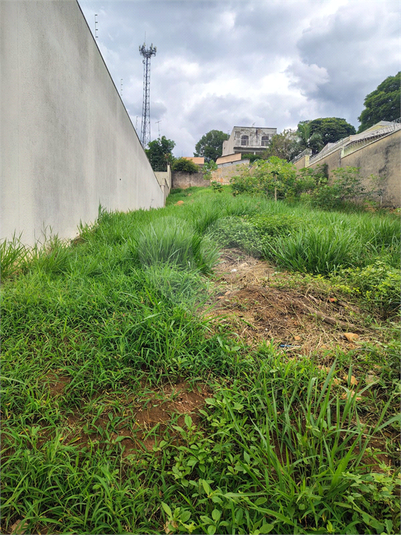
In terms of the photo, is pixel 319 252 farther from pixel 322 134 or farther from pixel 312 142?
pixel 322 134

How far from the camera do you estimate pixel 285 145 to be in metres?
24.8

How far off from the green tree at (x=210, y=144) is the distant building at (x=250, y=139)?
75.9 inches

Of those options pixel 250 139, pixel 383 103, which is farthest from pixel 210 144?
pixel 383 103

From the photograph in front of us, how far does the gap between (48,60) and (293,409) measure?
3.53m

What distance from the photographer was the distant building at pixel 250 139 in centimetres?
3512

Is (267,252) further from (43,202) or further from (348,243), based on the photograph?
(43,202)

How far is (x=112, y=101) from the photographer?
4.98 meters

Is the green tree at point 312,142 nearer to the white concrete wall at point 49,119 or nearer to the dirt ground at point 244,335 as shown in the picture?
the white concrete wall at point 49,119

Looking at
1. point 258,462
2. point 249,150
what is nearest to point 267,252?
point 258,462

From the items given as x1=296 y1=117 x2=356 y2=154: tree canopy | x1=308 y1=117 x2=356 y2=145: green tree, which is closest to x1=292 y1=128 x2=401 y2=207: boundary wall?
x1=296 y1=117 x2=356 y2=154: tree canopy

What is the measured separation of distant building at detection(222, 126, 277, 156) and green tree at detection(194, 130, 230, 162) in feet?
6.33

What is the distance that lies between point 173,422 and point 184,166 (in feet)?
78.2

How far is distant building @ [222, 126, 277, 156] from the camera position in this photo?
35125 mm

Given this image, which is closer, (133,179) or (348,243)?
(348,243)
